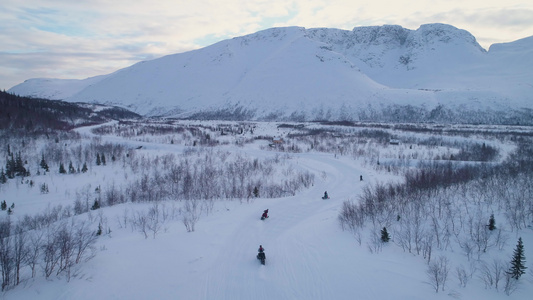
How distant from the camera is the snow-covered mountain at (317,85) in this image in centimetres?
10606

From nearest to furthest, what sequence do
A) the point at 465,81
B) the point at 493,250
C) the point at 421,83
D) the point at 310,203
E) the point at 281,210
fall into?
the point at 493,250 < the point at 281,210 < the point at 310,203 < the point at 465,81 < the point at 421,83

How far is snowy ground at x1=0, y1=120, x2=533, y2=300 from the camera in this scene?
7.46 meters

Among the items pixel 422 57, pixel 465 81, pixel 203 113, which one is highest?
pixel 422 57

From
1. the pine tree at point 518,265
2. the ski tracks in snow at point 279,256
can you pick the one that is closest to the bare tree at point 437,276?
the pine tree at point 518,265

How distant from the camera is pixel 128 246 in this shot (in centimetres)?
1023

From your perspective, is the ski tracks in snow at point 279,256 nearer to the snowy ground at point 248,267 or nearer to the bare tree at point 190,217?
the snowy ground at point 248,267

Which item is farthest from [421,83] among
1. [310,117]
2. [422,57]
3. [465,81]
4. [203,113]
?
[203,113]

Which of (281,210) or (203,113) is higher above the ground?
(203,113)

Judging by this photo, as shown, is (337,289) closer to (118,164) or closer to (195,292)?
→ (195,292)

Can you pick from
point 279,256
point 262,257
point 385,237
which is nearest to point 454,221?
point 385,237

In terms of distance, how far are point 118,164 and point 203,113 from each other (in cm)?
10520

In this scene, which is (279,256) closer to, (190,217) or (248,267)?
(248,267)

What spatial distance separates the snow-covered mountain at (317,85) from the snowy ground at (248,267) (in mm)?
101220

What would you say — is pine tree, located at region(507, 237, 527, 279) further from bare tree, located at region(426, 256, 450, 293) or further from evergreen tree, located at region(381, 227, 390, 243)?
evergreen tree, located at region(381, 227, 390, 243)
